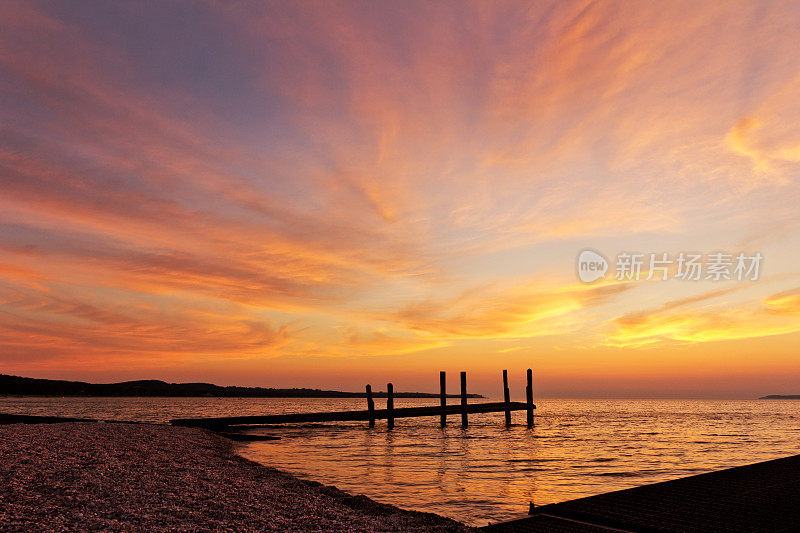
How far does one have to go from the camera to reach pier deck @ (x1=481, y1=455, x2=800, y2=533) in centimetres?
800

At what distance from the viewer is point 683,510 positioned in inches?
354

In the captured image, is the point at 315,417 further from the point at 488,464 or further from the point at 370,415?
the point at 488,464

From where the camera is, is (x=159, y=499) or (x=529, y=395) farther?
(x=529, y=395)

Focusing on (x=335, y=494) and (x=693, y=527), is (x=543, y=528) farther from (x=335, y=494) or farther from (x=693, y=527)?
(x=335, y=494)

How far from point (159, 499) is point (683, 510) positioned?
332 inches

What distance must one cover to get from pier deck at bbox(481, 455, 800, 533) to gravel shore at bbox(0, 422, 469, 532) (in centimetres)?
175

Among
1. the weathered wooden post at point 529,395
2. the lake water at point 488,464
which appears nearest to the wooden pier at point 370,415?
the weathered wooden post at point 529,395

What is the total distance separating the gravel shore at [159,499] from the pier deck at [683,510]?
175 cm

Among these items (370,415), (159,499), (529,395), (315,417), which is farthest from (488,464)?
(529,395)

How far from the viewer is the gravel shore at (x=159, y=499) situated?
7.57 meters

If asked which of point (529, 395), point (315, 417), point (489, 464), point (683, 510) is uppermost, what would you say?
point (529, 395)

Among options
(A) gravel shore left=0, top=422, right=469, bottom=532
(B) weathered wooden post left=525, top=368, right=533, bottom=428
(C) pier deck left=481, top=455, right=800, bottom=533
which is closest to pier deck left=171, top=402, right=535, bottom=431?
(B) weathered wooden post left=525, top=368, right=533, bottom=428

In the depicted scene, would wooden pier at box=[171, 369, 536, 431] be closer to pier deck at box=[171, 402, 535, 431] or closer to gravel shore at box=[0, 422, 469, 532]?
pier deck at box=[171, 402, 535, 431]

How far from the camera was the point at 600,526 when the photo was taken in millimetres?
8156
